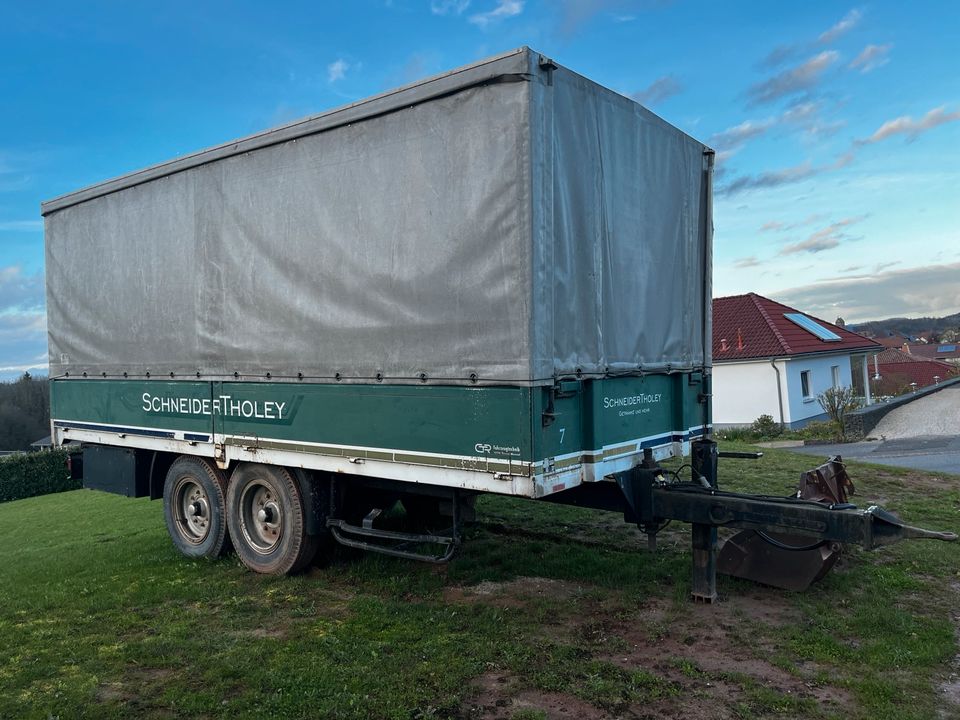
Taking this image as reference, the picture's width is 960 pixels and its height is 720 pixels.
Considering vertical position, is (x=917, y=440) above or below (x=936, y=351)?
below

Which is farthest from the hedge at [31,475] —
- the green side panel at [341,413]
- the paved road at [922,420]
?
the paved road at [922,420]

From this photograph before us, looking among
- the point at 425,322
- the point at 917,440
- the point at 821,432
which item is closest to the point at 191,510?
the point at 425,322

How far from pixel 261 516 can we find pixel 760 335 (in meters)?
23.4

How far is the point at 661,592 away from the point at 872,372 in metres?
47.1

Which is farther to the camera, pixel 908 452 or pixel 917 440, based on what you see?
pixel 917 440

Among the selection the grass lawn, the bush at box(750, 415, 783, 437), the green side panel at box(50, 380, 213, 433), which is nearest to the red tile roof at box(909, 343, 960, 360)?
the bush at box(750, 415, 783, 437)

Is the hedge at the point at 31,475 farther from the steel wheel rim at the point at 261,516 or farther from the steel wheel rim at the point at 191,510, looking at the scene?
the steel wheel rim at the point at 261,516

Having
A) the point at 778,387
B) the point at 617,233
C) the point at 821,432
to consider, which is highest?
the point at 617,233

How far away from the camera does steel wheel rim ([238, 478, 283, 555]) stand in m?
6.49

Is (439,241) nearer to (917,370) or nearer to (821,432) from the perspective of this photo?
(821,432)

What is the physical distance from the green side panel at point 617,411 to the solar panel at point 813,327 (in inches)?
957

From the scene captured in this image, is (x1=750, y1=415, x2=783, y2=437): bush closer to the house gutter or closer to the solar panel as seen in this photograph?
the house gutter

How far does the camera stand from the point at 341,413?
18.4 feet

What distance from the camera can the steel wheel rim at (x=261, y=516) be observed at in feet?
21.3
